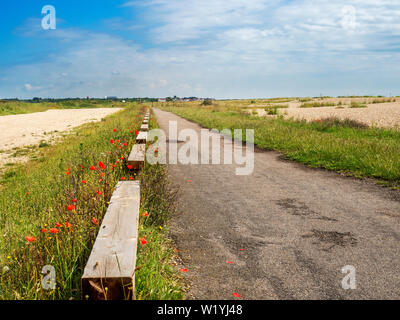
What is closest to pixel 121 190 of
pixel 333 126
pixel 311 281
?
pixel 311 281

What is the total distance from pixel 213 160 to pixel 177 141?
388 cm

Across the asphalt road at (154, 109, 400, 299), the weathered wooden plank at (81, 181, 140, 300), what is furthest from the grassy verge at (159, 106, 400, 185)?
the weathered wooden plank at (81, 181, 140, 300)

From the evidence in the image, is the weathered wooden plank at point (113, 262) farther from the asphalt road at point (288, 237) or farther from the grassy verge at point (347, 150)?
the grassy verge at point (347, 150)

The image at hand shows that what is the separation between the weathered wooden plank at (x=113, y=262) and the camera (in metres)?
1.95

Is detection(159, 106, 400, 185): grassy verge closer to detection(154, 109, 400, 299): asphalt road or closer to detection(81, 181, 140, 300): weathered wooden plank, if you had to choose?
detection(154, 109, 400, 299): asphalt road

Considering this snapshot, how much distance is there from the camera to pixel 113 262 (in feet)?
6.85

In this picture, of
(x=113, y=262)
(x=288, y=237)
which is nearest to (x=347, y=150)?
(x=288, y=237)

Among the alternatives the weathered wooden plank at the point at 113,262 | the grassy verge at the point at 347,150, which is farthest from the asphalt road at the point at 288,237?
the weathered wooden plank at the point at 113,262

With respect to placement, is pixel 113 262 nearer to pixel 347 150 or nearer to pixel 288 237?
pixel 288 237

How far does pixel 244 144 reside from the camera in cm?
1179

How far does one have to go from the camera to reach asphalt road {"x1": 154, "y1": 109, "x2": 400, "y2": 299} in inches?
114

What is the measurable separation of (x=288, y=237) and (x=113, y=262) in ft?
8.11
